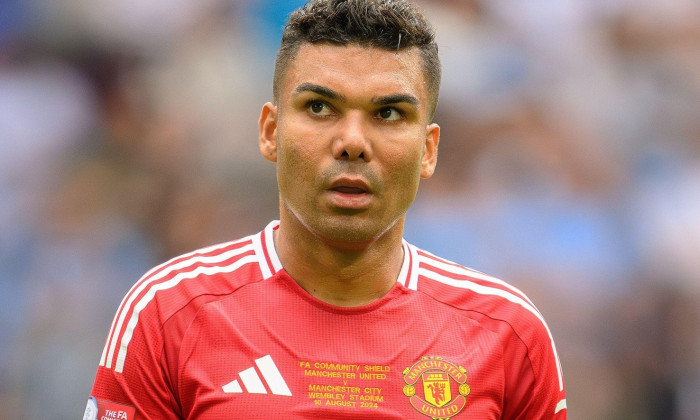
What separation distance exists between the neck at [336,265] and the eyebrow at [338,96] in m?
0.42

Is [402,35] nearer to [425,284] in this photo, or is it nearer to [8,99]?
[425,284]

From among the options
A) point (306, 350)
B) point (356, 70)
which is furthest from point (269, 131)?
point (306, 350)

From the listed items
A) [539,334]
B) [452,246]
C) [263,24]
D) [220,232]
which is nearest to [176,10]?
[263,24]

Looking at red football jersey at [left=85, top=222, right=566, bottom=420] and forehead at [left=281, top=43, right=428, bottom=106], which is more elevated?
forehead at [left=281, top=43, right=428, bottom=106]

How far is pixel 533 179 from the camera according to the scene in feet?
16.7

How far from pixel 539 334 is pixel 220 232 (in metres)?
2.49

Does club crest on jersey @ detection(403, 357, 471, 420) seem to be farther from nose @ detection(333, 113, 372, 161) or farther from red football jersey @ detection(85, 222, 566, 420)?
nose @ detection(333, 113, 372, 161)

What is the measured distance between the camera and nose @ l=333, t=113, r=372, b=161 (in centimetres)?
249

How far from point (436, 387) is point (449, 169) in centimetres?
270

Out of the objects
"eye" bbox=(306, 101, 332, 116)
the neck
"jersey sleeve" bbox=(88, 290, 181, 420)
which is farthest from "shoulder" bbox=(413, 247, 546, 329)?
"jersey sleeve" bbox=(88, 290, 181, 420)

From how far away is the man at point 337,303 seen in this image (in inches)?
97.7

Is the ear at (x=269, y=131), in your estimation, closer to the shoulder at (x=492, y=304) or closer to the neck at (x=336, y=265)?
the neck at (x=336, y=265)

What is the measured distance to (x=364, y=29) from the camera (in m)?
2.60

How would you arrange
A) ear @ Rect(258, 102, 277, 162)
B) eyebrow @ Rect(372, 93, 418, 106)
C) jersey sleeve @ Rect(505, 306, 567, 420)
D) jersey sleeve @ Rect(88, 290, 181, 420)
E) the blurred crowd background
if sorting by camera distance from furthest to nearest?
the blurred crowd background → ear @ Rect(258, 102, 277, 162) → jersey sleeve @ Rect(505, 306, 567, 420) → eyebrow @ Rect(372, 93, 418, 106) → jersey sleeve @ Rect(88, 290, 181, 420)
